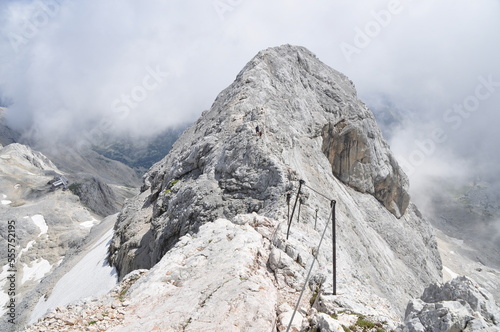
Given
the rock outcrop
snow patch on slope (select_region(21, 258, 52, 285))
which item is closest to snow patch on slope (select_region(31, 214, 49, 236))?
snow patch on slope (select_region(21, 258, 52, 285))

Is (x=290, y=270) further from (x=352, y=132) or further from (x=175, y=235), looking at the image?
(x=352, y=132)

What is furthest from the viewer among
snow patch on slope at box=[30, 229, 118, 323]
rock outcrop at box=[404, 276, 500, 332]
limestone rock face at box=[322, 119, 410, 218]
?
limestone rock face at box=[322, 119, 410, 218]

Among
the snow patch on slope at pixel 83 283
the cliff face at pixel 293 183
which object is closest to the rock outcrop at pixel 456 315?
the cliff face at pixel 293 183

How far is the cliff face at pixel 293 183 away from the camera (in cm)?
3356

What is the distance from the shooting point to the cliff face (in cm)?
3356

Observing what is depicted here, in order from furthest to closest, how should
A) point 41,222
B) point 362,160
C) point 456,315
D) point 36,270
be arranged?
point 41,222, point 36,270, point 362,160, point 456,315

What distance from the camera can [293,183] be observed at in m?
33.3

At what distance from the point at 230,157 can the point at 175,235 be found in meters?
11.0
